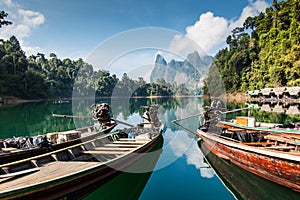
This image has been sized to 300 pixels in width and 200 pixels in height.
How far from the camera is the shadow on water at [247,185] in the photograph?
16.6 feet

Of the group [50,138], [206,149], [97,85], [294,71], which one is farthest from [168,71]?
[97,85]

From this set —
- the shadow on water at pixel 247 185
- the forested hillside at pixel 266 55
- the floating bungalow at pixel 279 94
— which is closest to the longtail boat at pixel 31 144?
the shadow on water at pixel 247 185

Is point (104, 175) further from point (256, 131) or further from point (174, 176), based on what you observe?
point (256, 131)

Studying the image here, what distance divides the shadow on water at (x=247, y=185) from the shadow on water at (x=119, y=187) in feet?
8.12

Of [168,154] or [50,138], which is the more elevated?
[50,138]

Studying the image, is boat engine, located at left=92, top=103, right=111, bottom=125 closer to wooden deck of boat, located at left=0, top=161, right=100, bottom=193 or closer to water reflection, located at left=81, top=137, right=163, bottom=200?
water reflection, located at left=81, top=137, right=163, bottom=200

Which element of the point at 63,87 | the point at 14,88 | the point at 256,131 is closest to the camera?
the point at 256,131

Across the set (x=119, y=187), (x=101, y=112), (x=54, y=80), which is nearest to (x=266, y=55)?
(x=101, y=112)

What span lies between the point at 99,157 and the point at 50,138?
2523 mm

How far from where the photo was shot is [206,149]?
948 centimetres

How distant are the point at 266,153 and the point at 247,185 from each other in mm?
1110

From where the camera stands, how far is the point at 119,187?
19.3 ft

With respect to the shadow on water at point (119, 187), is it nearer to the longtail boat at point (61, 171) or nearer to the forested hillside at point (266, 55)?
the longtail boat at point (61, 171)

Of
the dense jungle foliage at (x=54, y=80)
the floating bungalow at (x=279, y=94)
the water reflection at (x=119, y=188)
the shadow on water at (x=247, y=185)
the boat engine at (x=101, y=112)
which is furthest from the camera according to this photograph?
the dense jungle foliage at (x=54, y=80)
